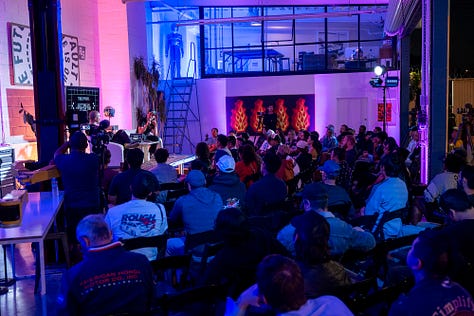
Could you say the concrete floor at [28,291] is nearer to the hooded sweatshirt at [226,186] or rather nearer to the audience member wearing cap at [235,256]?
the hooded sweatshirt at [226,186]

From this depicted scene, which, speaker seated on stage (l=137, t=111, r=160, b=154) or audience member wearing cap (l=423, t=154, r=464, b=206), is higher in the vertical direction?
speaker seated on stage (l=137, t=111, r=160, b=154)

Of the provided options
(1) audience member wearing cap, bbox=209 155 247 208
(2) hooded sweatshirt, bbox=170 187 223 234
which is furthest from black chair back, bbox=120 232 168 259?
(1) audience member wearing cap, bbox=209 155 247 208

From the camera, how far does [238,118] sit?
59.5ft

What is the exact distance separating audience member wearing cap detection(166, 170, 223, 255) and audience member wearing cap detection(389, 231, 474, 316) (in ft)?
8.09

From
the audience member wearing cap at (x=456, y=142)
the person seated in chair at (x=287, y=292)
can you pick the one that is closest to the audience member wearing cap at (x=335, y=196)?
the person seated in chair at (x=287, y=292)

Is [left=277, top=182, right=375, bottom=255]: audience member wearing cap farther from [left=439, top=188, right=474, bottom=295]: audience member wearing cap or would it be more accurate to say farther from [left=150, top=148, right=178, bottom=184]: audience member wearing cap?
[left=150, top=148, right=178, bottom=184]: audience member wearing cap

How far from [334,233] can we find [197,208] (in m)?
1.42

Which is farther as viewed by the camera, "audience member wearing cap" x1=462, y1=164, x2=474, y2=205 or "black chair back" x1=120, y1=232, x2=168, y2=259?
"audience member wearing cap" x1=462, y1=164, x2=474, y2=205

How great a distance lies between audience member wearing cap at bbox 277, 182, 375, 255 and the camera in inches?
147

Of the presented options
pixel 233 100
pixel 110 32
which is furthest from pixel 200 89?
pixel 110 32

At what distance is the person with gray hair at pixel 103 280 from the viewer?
283 centimetres

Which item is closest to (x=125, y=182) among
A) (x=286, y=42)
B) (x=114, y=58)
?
(x=114, y=58)

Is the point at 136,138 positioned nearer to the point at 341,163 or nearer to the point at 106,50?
the point at 106,50

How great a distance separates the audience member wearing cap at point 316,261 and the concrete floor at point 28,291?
2.74m
